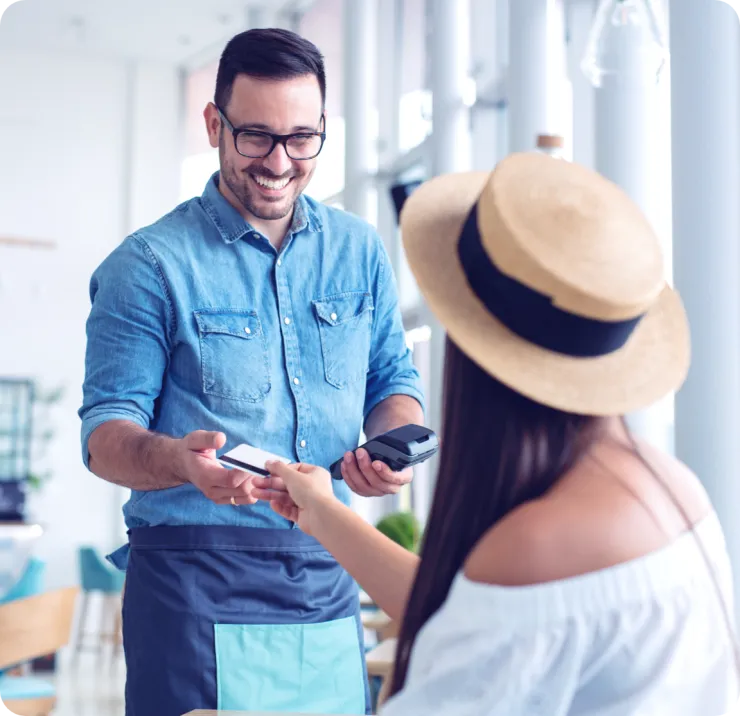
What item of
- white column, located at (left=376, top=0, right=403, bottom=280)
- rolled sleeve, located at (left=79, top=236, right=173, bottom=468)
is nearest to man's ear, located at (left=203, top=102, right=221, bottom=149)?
rolled sleeve, located at (left=79, top=236, right=173, bottom=468)

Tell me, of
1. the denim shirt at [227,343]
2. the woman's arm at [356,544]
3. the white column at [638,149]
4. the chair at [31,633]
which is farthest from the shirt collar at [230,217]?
the chair at [31,633]

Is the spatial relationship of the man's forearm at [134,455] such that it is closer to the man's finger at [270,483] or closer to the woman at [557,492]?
the man's finger at [270,483]

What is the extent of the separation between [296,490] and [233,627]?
418mm

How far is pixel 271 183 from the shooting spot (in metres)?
1.97

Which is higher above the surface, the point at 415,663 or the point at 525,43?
the point at 525,43

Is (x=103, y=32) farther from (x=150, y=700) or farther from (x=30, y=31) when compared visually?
(x=150, y=700)

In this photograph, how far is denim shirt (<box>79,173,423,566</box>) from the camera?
1892mm

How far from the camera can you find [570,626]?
0.95m

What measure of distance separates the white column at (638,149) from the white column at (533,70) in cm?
84

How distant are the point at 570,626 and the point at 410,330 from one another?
5710 mm

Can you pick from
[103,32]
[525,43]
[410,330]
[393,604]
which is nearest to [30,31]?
[103,32]

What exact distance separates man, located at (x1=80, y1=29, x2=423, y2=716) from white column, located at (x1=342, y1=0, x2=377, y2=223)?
5.13m

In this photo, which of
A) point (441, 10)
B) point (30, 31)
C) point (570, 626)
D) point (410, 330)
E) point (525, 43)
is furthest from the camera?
point (30, 31)

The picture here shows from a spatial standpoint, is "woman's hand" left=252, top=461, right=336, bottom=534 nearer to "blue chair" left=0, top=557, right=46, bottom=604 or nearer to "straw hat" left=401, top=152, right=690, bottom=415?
"straw hat" left=401, top=152, right=690, bottom=415
